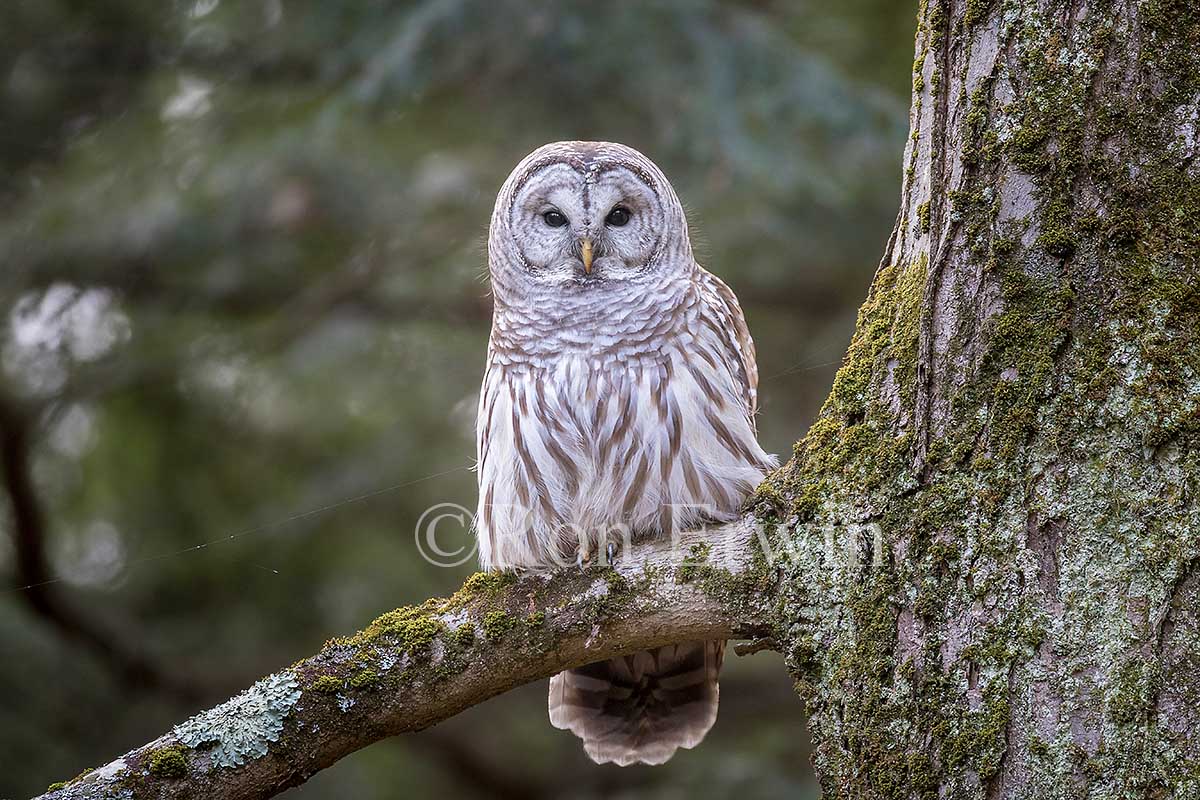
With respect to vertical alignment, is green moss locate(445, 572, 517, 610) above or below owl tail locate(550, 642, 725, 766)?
above

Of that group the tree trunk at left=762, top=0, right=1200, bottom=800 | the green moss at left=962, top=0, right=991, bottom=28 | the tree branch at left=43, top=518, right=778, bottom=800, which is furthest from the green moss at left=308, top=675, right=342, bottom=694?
the green moss at left=962, top=0, right=991, bottom=28

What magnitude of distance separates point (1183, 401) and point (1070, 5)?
0.76 m

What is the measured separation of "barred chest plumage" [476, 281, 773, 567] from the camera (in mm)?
3379

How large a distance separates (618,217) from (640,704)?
1614mm

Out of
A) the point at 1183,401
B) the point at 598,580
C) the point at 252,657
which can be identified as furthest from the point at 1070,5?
the point at 252,657

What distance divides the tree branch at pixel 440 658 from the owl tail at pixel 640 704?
900mm

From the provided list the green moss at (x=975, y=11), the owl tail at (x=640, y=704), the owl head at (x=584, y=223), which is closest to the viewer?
the green moss at (x=975, y=11)

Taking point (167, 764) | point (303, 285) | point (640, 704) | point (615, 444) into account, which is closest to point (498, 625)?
point (167, 764)

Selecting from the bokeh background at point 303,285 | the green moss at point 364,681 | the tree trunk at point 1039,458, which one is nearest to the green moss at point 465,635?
the green moss at point 364,681

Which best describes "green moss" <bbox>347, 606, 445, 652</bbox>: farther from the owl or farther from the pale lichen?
the owl

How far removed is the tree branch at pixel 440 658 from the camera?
2465 millimetres

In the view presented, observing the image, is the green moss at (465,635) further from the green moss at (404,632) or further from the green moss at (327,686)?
the green moss at (327,686)

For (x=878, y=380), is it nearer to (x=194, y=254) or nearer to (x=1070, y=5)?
(x=1070, y=5)

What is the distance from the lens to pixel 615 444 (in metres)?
3.46
